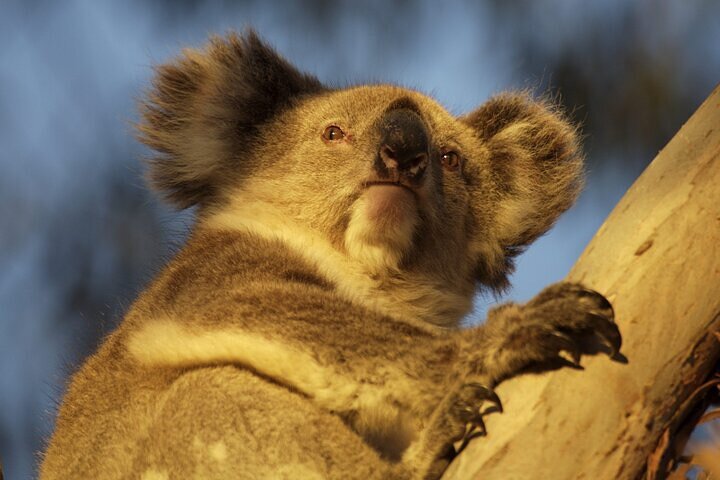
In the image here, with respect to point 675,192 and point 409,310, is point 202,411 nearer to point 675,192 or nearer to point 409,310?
point 409,310

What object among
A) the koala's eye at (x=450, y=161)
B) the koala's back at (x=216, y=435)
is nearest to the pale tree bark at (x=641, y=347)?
the koala's back at (x=216, y=435)

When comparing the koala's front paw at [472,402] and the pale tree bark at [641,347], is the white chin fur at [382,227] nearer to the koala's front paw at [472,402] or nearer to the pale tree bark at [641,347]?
the koala's front paw at [472,402]

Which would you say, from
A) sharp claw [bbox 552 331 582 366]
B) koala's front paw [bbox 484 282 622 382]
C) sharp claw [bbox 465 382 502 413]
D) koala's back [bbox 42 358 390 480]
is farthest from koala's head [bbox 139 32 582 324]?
sharp claw [bbox 552 331 582 366]

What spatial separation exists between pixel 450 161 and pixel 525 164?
57cm

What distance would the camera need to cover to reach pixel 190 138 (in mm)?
3959

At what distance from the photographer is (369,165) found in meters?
3.70

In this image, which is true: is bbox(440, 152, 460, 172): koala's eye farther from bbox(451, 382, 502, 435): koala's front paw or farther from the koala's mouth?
bbox(451, 382, 502, 435): koala's front paw


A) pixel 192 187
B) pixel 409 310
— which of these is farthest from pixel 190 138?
pixel 409 310

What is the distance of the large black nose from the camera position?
350cm

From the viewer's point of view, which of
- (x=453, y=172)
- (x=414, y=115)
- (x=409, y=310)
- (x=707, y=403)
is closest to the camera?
(x=707, y=403)

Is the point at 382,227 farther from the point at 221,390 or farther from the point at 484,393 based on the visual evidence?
the point at 484,393

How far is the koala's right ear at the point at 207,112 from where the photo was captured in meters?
3.91

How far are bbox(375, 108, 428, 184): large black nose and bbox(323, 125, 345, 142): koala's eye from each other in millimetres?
335

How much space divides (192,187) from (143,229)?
2333mm
